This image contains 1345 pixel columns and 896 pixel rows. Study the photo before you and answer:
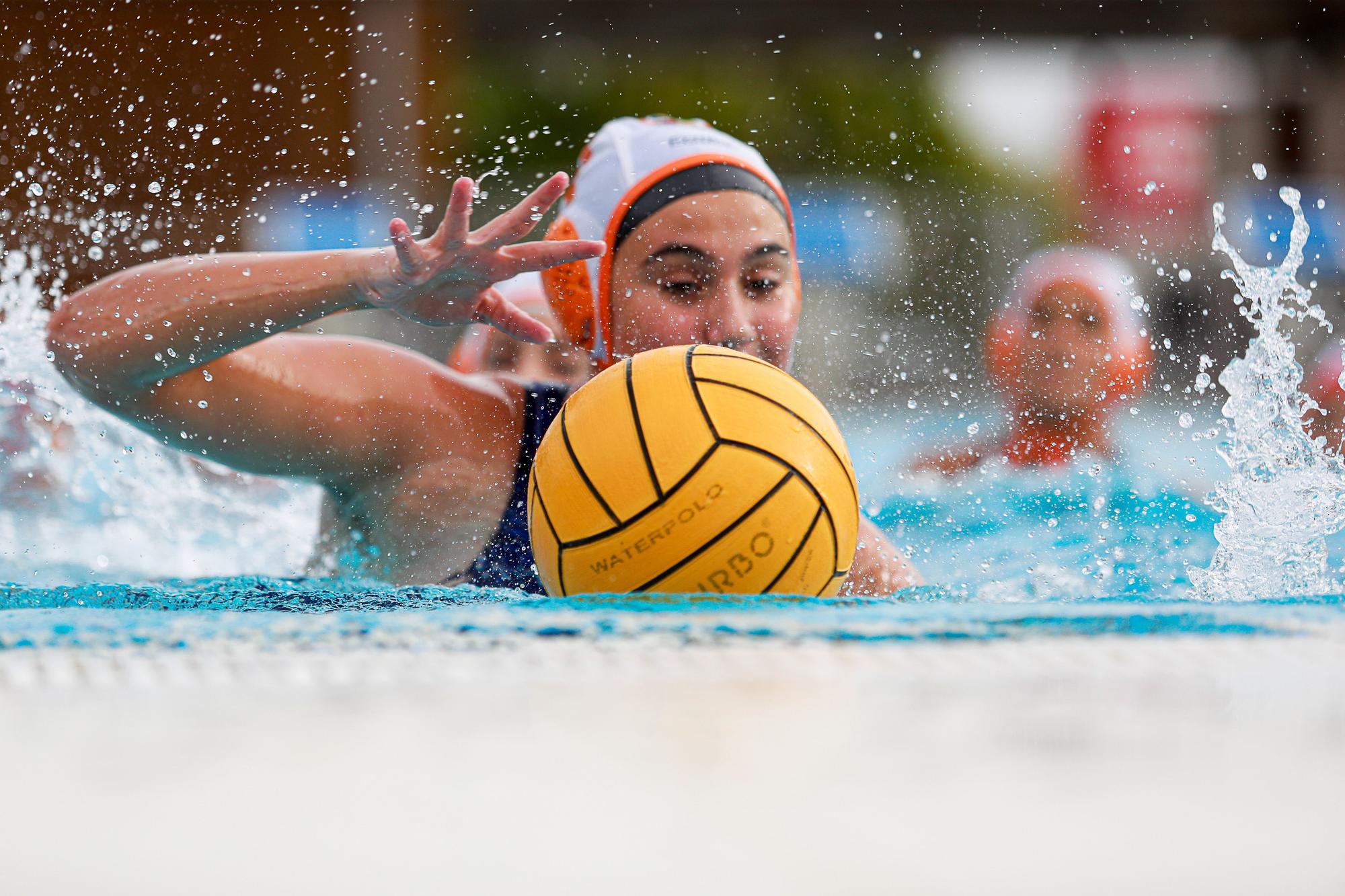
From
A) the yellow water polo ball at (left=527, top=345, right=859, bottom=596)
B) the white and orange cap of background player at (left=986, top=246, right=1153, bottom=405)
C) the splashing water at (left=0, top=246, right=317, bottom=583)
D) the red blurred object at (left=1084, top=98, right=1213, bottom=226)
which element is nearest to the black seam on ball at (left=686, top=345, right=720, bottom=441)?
the yellow water polo ball at (left=527, top=345, right=859, bottom=596)

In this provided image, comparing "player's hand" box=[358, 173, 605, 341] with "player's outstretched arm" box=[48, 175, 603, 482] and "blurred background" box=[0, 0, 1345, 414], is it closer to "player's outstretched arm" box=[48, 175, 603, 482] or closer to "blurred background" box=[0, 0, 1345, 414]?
"player's outstretched arm" box=[48, 175, 603, 482]

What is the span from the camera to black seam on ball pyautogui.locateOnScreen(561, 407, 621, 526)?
1.69m

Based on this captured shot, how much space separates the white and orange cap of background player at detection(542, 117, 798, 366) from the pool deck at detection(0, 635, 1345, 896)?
1100 millimetres

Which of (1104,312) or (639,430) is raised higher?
(1104,312)

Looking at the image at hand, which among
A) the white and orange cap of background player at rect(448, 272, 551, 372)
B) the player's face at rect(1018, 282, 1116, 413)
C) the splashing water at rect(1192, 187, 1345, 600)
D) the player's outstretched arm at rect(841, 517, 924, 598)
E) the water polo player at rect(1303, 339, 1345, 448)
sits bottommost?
the player's outstretched arm at rect(841, 517, 924, 598)

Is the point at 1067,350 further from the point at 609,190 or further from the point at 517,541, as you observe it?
the point at 517,541

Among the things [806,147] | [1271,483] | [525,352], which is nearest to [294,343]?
[525,352]

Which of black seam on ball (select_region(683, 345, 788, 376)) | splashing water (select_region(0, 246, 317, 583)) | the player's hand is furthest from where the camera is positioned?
splashing water (select_region(0, 246, 317, 583))

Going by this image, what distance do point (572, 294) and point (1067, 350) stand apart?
2763 mm

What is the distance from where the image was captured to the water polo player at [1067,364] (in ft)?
14.8

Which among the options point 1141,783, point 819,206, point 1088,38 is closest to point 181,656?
point 1141,783

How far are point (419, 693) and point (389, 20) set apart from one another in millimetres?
7826

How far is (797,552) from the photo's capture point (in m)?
1.72

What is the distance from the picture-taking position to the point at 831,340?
12039 mm
